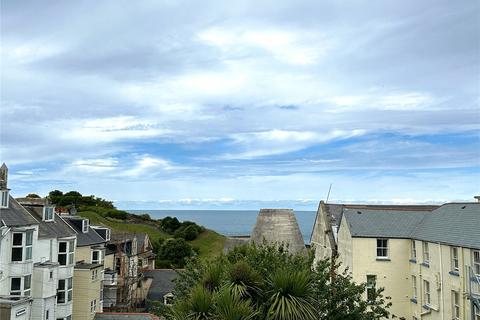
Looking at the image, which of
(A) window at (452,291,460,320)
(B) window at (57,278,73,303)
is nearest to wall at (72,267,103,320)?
(B) window at (57,278,73,303)

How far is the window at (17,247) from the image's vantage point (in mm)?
30656

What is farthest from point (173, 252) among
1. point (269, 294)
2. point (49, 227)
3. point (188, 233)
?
point (269, 294)

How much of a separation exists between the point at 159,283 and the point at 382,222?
3046 centimetres

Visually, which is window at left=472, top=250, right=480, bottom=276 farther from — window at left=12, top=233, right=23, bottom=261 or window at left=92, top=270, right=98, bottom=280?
window at left=92, top=270, right=98, bottom=280

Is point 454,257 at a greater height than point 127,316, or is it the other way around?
point 454,257

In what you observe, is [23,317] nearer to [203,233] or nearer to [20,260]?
[20,260]

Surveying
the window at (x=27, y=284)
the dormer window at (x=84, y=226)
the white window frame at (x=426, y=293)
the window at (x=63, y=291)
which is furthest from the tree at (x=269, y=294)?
the dormer window at (x=84, y=226)

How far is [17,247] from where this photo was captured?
30641mm

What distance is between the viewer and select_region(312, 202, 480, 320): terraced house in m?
28.4

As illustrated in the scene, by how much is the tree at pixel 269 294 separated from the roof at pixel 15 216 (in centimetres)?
1872

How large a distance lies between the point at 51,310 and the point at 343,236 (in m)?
22.6

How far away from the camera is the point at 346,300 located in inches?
666

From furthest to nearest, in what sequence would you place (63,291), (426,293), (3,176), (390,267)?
(390,267) < (63,291) < (426,293) < (3,176)

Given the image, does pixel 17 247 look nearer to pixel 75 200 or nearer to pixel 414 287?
pixel 414 287
